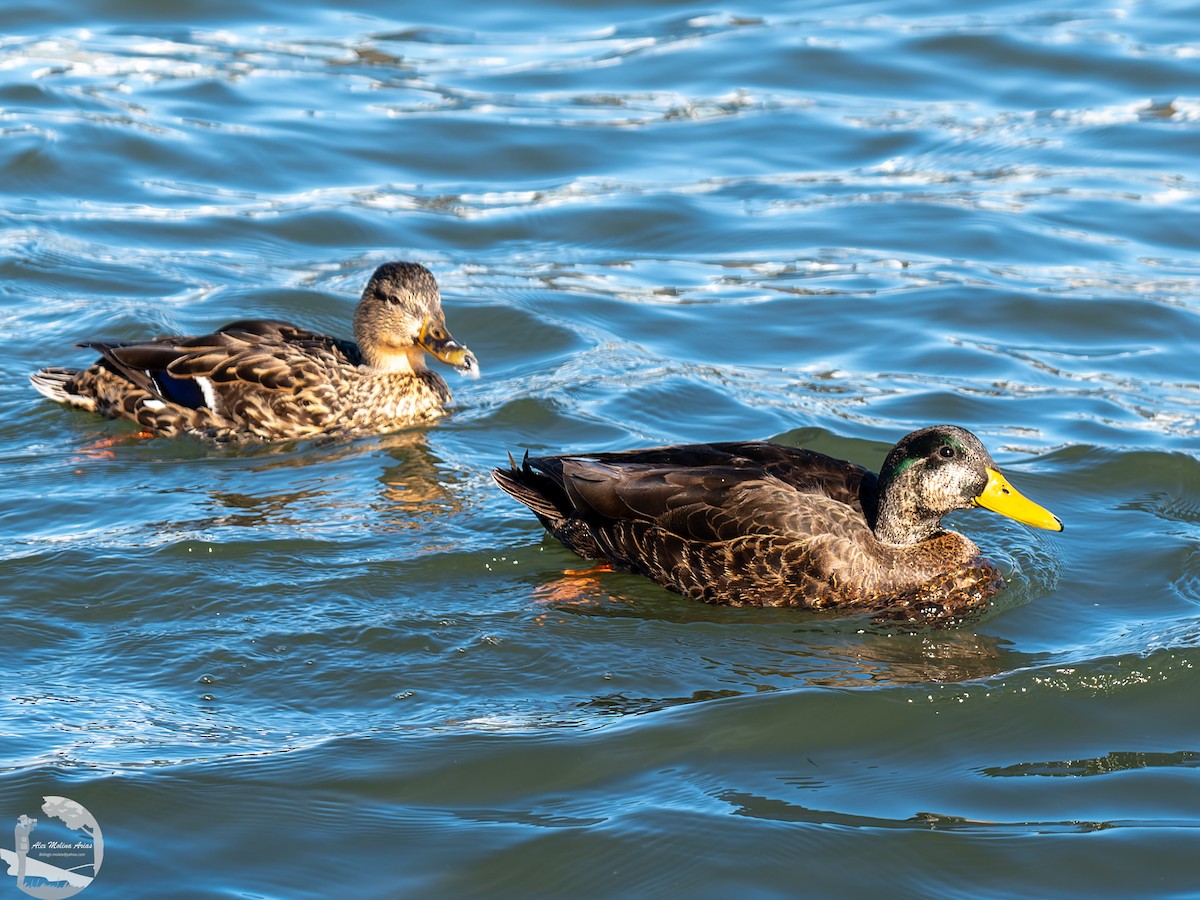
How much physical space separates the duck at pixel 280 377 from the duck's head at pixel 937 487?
3.36 meters

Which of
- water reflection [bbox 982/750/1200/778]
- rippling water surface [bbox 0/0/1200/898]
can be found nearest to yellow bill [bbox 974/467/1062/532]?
rippling water surface [bbox 0/0/1200/898]

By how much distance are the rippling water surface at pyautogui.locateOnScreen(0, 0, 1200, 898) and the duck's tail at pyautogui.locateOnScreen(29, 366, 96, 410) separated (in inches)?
6.2

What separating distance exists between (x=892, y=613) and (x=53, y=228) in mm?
8641

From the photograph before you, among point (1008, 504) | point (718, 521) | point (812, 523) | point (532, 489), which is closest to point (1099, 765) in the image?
point (1008, 504)

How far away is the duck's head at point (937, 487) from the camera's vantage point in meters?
7.94

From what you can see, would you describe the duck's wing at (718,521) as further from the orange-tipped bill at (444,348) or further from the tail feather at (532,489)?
the orange-tipped bill at (444,348)

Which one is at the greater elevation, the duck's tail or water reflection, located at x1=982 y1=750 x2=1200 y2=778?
the duck's tail

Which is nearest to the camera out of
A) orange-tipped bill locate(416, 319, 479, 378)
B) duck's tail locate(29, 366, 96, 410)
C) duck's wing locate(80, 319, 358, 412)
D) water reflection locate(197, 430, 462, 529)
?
water reflection locate(197, 430, 462, 529)

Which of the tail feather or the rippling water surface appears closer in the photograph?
the rippling water surface

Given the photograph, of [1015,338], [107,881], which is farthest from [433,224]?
[107,881]

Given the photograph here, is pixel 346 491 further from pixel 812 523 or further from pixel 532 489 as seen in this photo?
pixel 812 523

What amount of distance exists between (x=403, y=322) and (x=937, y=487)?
4101 millimetres

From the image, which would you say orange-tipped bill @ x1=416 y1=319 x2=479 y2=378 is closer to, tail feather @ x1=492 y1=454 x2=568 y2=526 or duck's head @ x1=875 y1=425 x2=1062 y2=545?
tail feather @ x1=492 y1=454 x2=568 y2=526

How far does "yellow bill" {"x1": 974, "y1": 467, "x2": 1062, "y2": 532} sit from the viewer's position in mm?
8000
